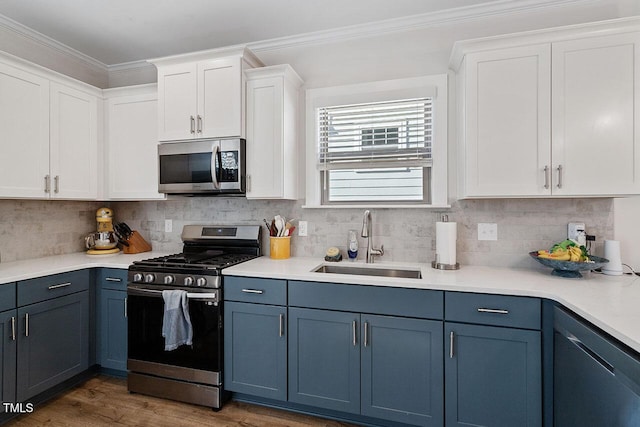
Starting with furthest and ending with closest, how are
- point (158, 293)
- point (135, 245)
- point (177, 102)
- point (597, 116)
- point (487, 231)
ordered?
point (135, 245) → point (177, 102) → point (487, 231) → point (158, 293) → point (597, 116)

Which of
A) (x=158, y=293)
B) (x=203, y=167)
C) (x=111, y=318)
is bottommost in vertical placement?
(x=111, y=318)

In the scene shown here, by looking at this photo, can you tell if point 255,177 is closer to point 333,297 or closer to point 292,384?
point 333,297

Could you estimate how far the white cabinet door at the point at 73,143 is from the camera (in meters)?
2.44

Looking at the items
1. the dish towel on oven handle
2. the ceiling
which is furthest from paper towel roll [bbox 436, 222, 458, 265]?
the dish towel on oven handle

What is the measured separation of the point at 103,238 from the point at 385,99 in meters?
2.61

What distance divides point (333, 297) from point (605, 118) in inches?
71.1

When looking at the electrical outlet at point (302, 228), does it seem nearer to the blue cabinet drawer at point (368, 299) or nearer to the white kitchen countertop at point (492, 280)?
the white kitchen countertop at point (492, 280)

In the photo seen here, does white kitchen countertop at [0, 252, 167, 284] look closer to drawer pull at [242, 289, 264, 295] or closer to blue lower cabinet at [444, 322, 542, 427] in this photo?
drawer pull at [242, 289, 264, 295]

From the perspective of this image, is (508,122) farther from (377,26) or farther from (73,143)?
(73,143)

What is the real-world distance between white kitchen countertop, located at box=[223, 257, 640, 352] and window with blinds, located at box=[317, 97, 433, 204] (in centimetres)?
55

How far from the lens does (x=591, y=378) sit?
1276 mm

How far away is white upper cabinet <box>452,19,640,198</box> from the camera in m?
1.77

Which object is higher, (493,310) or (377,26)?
(377,26)

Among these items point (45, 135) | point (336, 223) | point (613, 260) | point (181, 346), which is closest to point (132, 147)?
point (45, 135)
